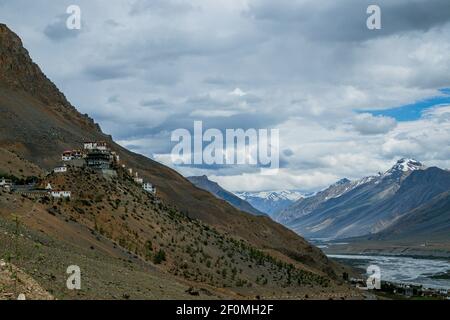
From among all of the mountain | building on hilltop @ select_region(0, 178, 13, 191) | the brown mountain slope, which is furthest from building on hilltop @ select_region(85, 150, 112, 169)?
the brown mountain slope

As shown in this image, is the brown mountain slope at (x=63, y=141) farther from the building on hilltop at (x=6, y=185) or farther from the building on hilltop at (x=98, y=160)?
the building on hilltop at (x=6, y=185)

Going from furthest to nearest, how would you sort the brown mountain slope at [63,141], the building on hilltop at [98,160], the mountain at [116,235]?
the brown mountain slope at [63,141]
the building on hilltop at [98,160]
the mountain at [116,235]

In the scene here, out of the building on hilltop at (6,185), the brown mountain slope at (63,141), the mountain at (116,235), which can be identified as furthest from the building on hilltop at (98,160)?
the brown mountain slope at (63,141)

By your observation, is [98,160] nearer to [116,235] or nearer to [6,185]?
[6,185]

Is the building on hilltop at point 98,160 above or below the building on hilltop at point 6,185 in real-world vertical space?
above

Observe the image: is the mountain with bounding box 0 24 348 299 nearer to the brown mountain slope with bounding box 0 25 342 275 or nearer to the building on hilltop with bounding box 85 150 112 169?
the brown mountain slope with bounding box 0 25 342 275

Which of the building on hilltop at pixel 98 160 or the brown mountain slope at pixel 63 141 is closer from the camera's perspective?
the building on hilltop at pixel 98 160
